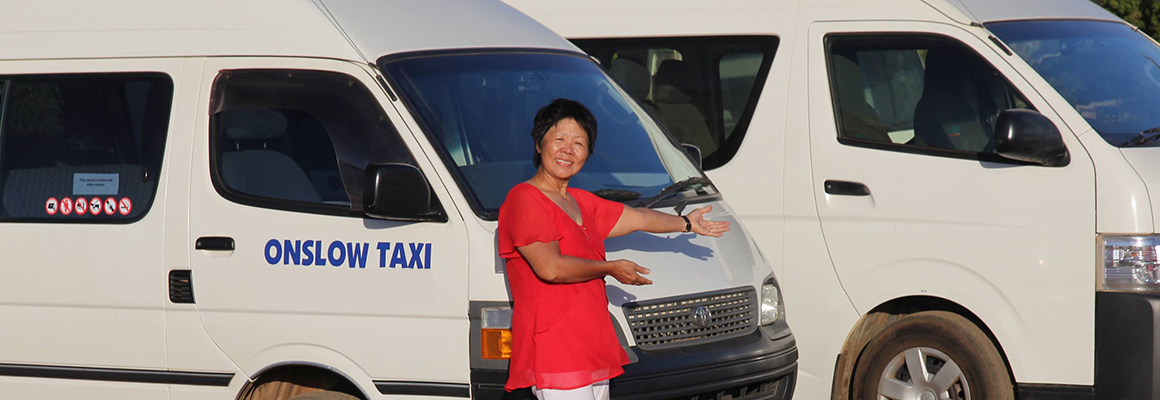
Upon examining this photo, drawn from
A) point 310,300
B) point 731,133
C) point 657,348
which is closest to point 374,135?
point 310,300

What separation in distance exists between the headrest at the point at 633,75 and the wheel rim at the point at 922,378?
1.88 meters

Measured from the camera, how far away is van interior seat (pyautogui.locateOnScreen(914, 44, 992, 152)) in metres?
6.02

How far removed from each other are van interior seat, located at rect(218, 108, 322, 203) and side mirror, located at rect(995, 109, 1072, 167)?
2.80 metres

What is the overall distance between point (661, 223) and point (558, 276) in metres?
0.72

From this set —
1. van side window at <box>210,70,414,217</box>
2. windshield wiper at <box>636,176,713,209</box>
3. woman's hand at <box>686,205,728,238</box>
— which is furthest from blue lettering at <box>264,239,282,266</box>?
woman's hand at <box>686,205,728,238</box>

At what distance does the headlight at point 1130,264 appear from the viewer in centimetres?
543

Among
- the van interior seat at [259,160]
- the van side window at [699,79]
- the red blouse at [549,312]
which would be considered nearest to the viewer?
the red blouse at [549,312]

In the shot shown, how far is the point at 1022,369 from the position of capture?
5.76m

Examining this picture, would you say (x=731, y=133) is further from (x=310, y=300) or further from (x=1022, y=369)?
(x=310, y=300)

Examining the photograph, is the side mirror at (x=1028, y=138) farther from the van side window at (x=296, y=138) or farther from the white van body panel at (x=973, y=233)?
the van side window at (x=296, y=138)

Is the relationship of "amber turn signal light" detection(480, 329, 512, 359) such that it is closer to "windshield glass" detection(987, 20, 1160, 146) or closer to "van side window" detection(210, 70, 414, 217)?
"van side window" detection(210, 70, 414, 217)

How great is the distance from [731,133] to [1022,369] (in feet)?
5.82

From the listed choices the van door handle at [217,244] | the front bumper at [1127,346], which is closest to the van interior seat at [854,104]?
the front bumper at [1127,346]

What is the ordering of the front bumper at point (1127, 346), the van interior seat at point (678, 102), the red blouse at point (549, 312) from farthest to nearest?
Result: the van interior seat at point (678, 102) < the front bumper at point (1127, 346) < the red blouse at point (549, 312)
